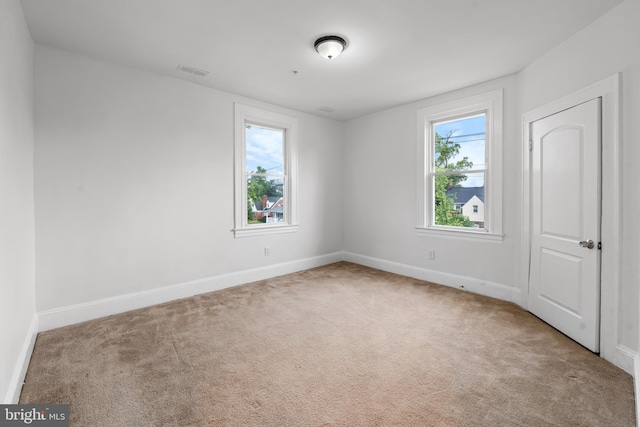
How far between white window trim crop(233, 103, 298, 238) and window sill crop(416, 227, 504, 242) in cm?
207

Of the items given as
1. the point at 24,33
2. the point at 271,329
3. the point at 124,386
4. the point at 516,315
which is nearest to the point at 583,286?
the point at 516,315

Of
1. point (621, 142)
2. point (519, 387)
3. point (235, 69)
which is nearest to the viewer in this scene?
point (519, 387)

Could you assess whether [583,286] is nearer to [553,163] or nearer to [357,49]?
[553,163]

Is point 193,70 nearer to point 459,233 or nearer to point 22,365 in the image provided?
point 22,365

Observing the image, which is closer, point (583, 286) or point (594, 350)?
point (594, 350)

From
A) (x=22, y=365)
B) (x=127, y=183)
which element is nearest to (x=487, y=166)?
(x=127, y=183)

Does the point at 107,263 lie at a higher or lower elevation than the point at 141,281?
higher

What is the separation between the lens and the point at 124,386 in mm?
1974

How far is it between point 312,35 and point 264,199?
2.55 m

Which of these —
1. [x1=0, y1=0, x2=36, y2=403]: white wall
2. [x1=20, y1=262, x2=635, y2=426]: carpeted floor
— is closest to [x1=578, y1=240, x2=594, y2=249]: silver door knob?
[x1=20, y1=262, x2=635, y2=426]: carpeted floor

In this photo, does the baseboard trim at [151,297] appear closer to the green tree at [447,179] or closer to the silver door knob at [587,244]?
the green tree at [447,179]

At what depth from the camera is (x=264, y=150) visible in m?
4.62

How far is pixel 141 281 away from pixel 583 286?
4407 millimetres

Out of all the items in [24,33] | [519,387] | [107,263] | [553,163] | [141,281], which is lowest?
[519,387]
